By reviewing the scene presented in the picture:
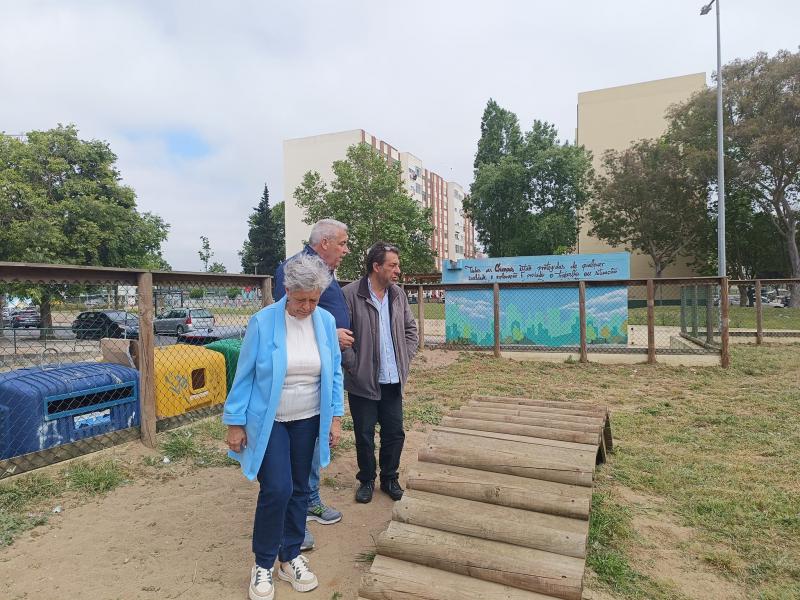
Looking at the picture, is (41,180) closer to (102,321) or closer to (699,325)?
(102,321)

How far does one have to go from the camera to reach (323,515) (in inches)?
128

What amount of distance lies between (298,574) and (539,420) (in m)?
2.09

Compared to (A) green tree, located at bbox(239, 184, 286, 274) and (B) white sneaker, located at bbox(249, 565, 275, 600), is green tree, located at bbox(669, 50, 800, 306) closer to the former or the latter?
(B) white sneaker, located at bbox(249, 565, 275, 600)

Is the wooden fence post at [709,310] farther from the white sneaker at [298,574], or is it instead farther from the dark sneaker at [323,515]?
the white sneaker at [298,574]

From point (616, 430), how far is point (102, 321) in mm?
15676

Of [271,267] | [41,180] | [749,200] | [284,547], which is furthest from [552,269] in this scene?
[271,267]

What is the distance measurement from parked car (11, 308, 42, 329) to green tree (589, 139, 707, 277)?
3241 centimetres

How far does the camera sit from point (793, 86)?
23453mm

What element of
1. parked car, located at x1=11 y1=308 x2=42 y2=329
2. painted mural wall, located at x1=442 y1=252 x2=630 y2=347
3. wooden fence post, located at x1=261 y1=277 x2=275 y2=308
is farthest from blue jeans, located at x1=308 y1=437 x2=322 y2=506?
parked car, located at x1=11 y1=308 x2=42 y2=329

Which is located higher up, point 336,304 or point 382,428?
point 336,304

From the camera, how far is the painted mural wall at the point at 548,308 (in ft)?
35.1

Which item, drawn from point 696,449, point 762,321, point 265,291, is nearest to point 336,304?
point 265,291

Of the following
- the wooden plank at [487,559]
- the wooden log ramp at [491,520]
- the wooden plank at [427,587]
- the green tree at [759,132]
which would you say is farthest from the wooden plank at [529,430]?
the green tree at [759,132]

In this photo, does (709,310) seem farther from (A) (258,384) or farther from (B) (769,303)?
(B) (769,303)
